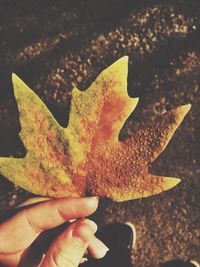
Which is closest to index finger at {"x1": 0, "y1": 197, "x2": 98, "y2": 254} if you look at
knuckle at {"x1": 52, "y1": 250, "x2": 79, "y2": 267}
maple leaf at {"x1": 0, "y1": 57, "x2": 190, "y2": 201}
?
knuckle at {"x1": 52, "y1": 250, "x2": 79, "y2": 267}

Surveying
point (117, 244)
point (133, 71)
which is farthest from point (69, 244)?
point (133, 71)

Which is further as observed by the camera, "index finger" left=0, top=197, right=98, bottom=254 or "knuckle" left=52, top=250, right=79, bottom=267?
"index finger" left=0, top=197, right=98, bottom=254

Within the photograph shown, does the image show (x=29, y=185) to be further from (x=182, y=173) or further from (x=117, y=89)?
(x=182, y=173)

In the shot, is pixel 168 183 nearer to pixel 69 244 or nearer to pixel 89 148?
pixel 89 148

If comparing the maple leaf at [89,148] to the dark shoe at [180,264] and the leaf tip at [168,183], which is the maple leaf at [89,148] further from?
the dark shoe at [180,264]

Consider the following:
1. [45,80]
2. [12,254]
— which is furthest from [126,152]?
[45,80]

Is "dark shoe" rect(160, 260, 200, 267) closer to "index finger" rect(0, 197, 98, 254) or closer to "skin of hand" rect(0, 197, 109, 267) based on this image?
"skin of hand" rect(0, 197, 109, 267)
